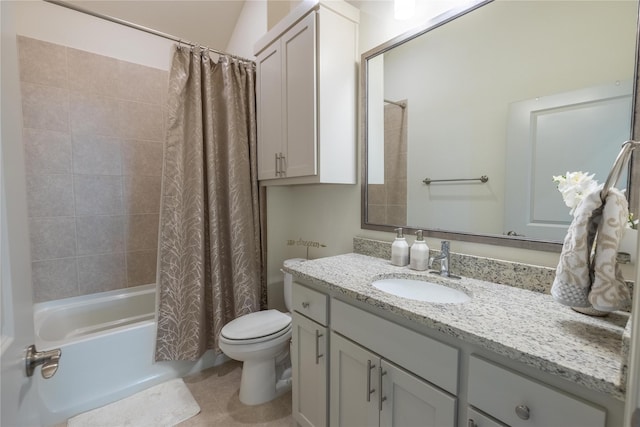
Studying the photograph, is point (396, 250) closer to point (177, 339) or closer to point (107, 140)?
point (177, 339)

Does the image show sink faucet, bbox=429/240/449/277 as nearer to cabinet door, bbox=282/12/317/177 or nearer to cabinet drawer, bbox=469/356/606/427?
cabinet drawer, bbox=469/356/606/427

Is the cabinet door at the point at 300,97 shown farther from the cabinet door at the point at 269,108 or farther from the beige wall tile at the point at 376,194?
the beige wall tile at the point at 376,194

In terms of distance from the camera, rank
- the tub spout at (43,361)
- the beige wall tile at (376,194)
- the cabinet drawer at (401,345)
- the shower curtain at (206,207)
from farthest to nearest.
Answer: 1. the shower curtain at (206,207)
2. the beige wall tile at (376,194)
3. the cabinet drawer at (401,345)
4. the tub spout at (43,361)

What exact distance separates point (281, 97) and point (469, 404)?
176 centimetres

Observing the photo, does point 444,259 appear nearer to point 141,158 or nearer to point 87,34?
point 141,158

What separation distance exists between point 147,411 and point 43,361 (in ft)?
4.64

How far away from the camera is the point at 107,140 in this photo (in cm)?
231

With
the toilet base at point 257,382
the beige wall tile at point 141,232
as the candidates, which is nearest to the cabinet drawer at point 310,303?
the toilet base at point 257,382

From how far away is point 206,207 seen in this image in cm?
204

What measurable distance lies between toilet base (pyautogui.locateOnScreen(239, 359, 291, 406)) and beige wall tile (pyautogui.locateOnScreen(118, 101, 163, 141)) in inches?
78.4

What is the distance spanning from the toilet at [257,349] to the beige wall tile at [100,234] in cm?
129

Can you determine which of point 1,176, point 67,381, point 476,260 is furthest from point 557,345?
point 67,381

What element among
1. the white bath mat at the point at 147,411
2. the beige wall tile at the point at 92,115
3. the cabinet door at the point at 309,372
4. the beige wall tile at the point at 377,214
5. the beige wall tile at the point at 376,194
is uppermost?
the beige wall tile at the point at 92,115

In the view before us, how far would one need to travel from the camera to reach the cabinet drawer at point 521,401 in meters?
0.61
